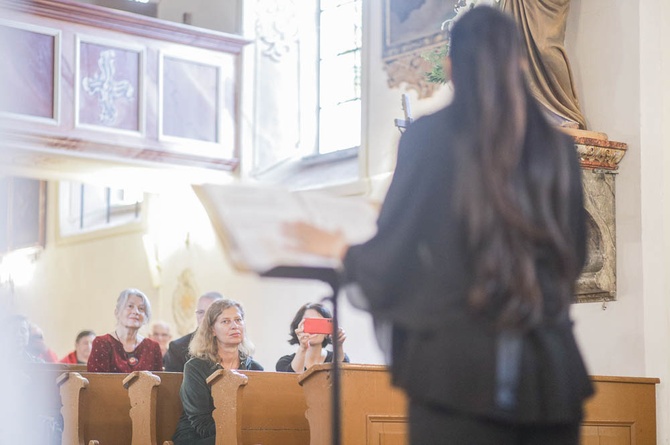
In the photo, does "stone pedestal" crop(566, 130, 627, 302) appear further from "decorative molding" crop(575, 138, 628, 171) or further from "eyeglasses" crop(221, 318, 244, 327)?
"eyeglasses" crop(221, 318, 244, 327)

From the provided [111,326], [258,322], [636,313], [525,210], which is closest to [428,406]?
[525,210]

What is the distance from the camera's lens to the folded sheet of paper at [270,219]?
8.10ft

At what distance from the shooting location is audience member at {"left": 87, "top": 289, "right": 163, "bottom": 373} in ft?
26.7

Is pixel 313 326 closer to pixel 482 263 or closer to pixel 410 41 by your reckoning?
pixel 482 263

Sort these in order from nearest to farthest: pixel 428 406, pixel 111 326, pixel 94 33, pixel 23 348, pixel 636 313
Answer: pixel 428 406 → pixel 636 313 → pixel 23 348 → pixel 94 33 → pixel 111 326

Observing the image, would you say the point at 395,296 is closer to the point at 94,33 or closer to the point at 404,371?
the point at 404,371

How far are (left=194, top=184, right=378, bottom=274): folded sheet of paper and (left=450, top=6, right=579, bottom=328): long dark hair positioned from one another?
403 millimetres

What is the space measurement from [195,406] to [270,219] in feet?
14.8

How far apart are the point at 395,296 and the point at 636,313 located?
16.5ft

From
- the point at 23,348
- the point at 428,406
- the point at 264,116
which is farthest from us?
the point at 264,116

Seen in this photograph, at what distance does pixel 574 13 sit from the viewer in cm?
769

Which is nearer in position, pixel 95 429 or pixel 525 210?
pixel 525 210

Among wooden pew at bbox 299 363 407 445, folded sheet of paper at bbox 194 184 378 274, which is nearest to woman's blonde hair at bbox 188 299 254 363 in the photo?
wooden pew at bbox 299 363 407 445

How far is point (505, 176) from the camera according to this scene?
2.31 metres
